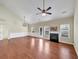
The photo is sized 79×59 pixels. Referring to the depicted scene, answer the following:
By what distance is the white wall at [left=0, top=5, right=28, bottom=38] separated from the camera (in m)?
8.55

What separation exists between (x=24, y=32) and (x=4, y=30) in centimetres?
368

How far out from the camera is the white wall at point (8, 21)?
337 inches

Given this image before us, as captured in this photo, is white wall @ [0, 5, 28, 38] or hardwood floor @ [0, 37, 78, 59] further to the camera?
white wall @ [0, 5, 28, 38]

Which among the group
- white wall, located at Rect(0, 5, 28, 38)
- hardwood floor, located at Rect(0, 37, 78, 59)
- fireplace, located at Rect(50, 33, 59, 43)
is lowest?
hardwood floor, located at Rect(0, 37, 78, 59)

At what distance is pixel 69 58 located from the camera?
3.45 m

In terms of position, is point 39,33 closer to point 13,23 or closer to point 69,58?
point 13,23

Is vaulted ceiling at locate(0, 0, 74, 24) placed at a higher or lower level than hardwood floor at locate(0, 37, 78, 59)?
higher

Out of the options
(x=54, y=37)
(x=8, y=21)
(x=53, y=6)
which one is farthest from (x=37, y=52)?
(x=8, y=21)

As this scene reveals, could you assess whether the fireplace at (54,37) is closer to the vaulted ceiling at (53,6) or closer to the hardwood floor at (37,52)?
the vaulted ceiling at (53,6)

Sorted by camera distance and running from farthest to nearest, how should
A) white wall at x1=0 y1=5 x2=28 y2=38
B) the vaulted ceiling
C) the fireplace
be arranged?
white wall at x1=0 y1=5 x2=28 y2=38 → the fireplace → the vaulted ceiling

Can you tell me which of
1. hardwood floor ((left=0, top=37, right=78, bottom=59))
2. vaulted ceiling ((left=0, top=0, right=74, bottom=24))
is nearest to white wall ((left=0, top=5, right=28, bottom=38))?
vaulted ceiling ((left=0, top=0, right=74, bottom=24))

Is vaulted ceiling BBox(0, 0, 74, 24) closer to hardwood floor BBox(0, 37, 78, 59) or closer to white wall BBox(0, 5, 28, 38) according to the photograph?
white wall BBox(0, 5, 28, 38)

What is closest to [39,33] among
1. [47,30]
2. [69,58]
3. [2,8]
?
[47,30]

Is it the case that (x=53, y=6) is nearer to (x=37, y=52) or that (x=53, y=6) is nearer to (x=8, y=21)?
(x=37, y=52)
